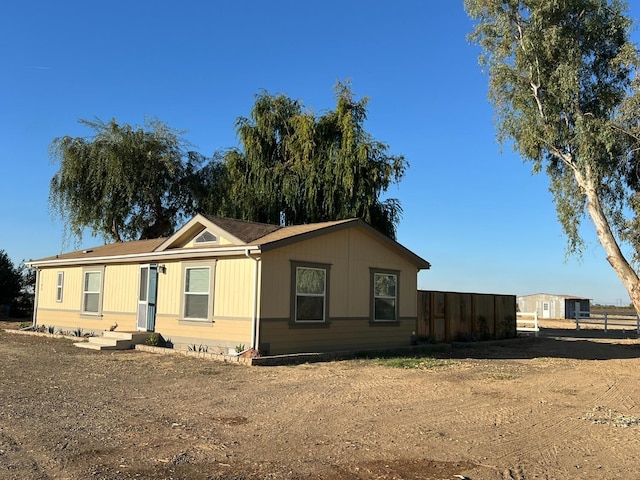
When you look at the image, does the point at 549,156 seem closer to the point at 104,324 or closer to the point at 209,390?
the point at 209,390

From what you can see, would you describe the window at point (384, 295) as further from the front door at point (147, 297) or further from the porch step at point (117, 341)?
the porch step at point (117, 341)

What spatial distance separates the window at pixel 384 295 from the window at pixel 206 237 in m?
4.74

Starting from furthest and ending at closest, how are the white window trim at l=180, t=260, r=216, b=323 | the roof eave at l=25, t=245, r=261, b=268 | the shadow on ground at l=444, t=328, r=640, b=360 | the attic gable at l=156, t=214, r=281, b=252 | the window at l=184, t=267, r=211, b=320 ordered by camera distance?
the shadow on ground at l=444, t=328, r=640, b=360
the window at l=184, t=267, r=211, b=320
the white window trim at l=180, t=260, r=216, b=323
the attic gable at l=156, t=214, r=281, b=252
the roof eave at l=25, t=245, r=261, b=268

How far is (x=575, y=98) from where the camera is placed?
57.6 feet

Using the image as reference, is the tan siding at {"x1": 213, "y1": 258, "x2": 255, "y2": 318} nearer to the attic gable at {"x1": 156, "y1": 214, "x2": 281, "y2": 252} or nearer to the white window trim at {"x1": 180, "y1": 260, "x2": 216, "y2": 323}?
the white window trim at {"x1": 180, "y1": 260, "x2": 216, "y2": 323}

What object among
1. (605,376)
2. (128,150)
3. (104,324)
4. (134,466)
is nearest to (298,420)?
(134,466)

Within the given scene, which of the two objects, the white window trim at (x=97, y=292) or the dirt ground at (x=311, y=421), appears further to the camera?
the white window trim at (x=97, y=292)

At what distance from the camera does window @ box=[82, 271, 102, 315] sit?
19.5 metres

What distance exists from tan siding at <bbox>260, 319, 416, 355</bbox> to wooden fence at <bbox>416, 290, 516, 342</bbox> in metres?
1.46

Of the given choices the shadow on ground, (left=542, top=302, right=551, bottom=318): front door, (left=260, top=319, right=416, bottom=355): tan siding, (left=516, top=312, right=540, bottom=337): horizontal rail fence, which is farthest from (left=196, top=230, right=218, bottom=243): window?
(left=542, top=302, right=551, bottom=318): front door

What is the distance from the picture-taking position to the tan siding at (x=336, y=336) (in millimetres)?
13963

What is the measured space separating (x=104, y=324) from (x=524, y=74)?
16221 mm

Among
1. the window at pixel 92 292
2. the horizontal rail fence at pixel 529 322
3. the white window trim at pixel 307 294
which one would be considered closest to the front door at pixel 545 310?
the horizontal rail fence at pixel 529 322

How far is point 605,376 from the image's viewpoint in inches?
494
